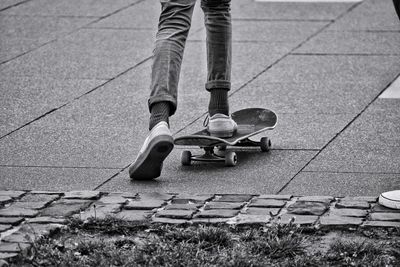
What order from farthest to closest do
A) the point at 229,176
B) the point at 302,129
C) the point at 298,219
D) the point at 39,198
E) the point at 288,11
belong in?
the point at 288,11 < the point at 302,129 < the point at 229,176 < the point at 39,198 < the point at 298,219

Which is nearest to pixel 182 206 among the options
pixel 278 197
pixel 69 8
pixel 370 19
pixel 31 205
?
pixel 278 197

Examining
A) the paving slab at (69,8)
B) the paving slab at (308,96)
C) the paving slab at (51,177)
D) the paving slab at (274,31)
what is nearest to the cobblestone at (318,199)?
the paving slab at (51,177)

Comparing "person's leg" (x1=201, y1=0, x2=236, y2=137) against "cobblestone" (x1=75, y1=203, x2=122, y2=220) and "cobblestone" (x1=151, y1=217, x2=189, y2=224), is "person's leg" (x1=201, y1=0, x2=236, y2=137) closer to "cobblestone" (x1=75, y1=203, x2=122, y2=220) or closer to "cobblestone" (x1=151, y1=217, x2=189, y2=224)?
"cobblestone" (x1=75, y1=203, x2=122, y2=220)

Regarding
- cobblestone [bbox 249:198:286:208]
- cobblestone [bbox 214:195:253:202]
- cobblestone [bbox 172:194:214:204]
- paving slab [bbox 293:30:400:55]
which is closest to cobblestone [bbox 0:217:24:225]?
cobblestone [bbox 172:194:214:204]

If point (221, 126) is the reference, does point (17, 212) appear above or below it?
below

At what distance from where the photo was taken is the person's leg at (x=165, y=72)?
19.1 feet

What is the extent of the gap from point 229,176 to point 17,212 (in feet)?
4.35

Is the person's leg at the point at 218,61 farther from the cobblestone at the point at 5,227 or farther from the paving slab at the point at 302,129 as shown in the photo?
the cobblestone at the point at 5,227

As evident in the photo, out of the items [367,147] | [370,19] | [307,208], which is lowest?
[307,208]

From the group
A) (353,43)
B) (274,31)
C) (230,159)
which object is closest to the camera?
(230,159)

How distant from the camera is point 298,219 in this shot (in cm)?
512

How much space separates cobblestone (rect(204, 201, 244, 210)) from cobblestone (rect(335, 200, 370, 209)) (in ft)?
1.65

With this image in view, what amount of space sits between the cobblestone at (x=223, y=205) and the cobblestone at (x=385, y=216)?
687mm

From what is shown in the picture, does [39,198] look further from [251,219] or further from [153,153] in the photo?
[251,219]
